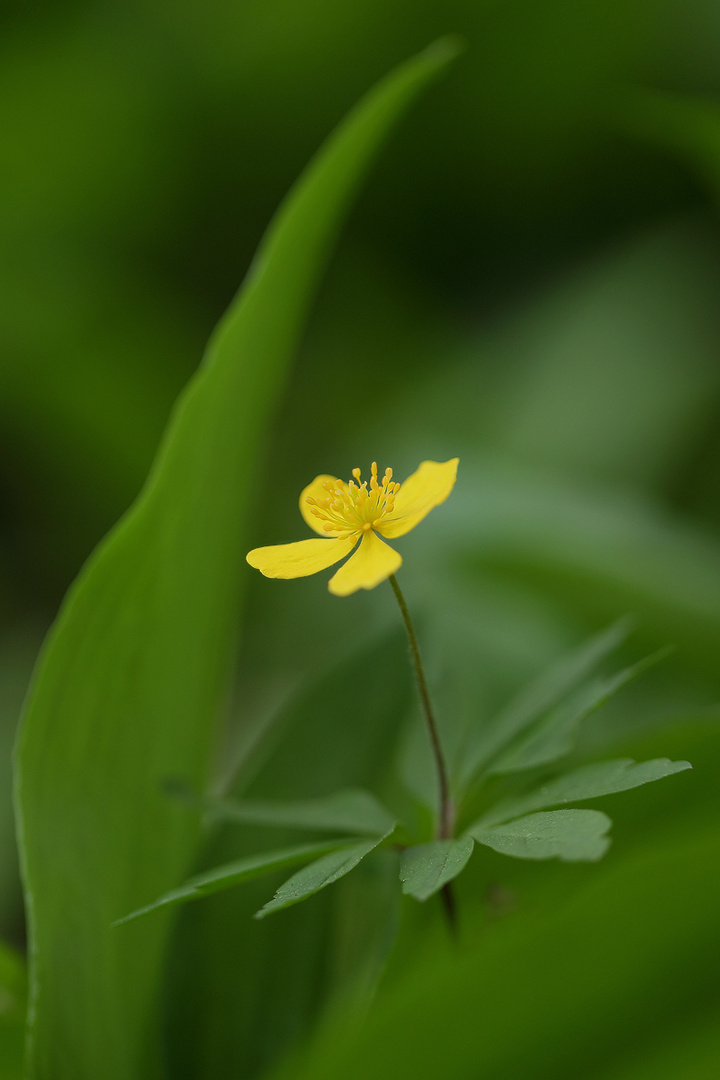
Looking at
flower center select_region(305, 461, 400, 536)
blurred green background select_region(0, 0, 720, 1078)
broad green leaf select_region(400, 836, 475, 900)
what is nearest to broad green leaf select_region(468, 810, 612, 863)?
broad green leaf select_region(400, 836, 475, 900)

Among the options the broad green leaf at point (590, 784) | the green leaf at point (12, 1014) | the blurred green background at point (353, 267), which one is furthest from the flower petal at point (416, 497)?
the blurred green background at point (353, 267)

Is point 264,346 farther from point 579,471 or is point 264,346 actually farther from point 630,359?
point 630,359

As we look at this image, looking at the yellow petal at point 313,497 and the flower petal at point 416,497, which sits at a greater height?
the yellow petal at point 313,497

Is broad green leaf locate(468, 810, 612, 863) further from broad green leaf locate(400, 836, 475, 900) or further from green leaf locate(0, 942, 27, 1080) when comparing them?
green leaf locate(0, 942, 27, 1080)

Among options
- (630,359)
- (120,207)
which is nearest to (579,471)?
(630,359)

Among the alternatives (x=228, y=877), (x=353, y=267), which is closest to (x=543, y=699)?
(x=228, y=877)

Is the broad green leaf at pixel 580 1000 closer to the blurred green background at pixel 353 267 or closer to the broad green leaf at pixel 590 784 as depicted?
the broad green leaf at pixel 590 784
